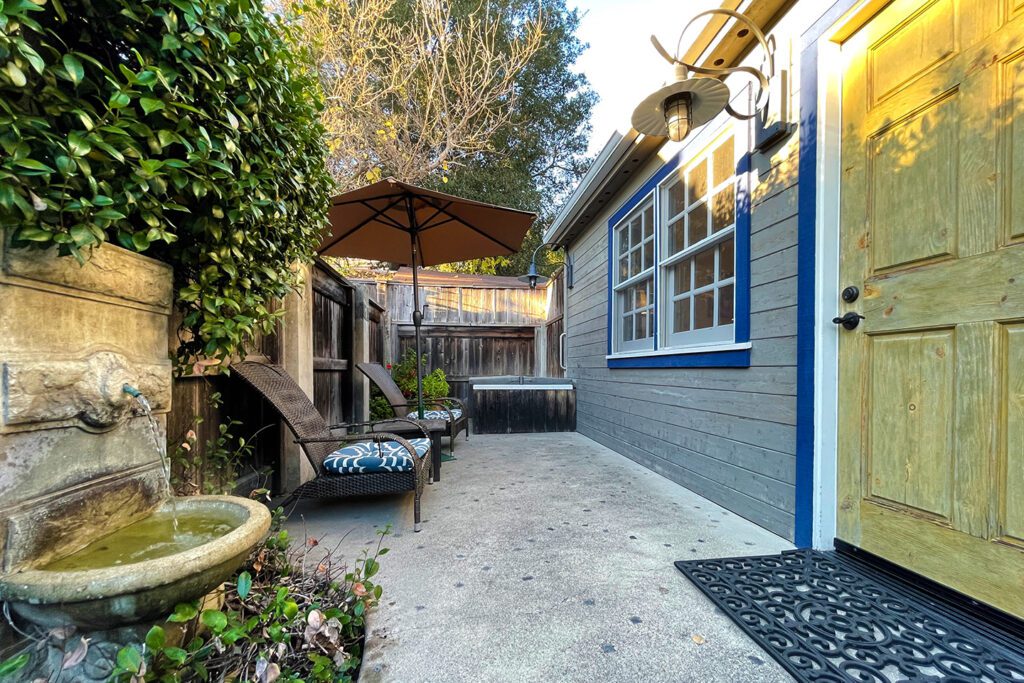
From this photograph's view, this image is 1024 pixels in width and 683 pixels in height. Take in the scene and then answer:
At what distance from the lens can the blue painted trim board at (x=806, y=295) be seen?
1.92m

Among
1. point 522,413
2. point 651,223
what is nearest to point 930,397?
point 651,223

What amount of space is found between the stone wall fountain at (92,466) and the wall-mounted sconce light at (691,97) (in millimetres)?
2370

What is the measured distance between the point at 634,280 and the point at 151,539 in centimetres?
374

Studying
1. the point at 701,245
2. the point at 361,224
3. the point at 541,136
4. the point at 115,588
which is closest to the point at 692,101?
the point at 701,245

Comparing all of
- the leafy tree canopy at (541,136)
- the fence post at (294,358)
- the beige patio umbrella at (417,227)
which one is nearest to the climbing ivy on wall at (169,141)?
the fence post at (294,358)

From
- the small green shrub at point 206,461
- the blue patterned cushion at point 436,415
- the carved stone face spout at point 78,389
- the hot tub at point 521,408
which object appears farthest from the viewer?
the hot tub at point 521,408

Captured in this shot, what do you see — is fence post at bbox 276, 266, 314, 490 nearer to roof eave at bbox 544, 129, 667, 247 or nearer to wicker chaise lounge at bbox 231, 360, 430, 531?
wicker chaise lounge at bbox 231, 360, 430, 531

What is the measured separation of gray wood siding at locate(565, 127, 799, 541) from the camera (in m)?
2.07

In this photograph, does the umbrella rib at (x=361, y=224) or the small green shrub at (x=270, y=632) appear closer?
the small green shrub at (x=270, y=632)

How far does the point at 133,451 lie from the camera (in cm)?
130

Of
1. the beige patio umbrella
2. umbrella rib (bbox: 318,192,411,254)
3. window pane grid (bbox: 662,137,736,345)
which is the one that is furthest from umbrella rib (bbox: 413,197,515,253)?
window pane grid (bbox: 662,137,736,345)

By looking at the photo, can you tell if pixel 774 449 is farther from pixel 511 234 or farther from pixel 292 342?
pixel 292 342

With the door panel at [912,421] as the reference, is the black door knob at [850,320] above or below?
above

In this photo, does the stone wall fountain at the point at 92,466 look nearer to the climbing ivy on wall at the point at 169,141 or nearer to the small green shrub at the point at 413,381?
the climbing ivy on wall at the point at 169,141
